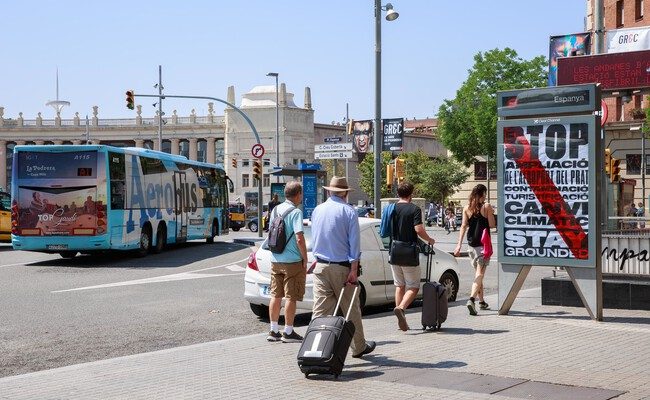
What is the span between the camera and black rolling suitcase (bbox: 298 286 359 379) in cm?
838

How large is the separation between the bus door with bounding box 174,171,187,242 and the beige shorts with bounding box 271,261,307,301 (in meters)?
20.3

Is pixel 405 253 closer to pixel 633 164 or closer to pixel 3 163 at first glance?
pixel 633 164

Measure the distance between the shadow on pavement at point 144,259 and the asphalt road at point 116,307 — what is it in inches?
1.3

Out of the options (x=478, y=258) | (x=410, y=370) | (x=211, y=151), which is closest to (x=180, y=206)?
(x=478, y=258)

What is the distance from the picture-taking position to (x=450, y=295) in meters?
15.7

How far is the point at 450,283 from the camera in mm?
15625

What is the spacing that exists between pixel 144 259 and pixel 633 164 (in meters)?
37.6

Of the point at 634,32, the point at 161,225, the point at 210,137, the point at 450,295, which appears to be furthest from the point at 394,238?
the point at 210,137

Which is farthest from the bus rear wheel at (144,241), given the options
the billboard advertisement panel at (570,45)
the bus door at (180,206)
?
the billboard advertisement panel at (570,45)

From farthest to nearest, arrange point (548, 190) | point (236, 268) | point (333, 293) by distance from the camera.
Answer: point (236, 268) → point (548, 190) → point (333, 293)

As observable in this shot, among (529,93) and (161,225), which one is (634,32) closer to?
(529,93)

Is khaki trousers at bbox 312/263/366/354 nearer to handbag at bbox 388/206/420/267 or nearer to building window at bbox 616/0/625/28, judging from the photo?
handbag at bbox 388/206/420/267

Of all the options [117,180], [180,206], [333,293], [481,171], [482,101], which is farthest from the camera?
[481,171]

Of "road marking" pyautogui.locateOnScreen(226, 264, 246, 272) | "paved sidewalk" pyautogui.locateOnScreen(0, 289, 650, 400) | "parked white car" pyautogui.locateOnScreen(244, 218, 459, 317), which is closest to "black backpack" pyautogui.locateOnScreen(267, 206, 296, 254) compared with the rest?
"paved sidewalk" pyautogui.locateOnScreen(0, 289, 650, 400)
